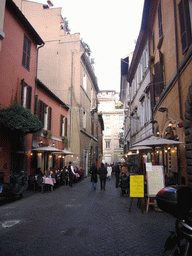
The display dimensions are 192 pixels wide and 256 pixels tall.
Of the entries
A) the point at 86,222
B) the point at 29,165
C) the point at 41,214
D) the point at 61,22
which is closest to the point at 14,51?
the point at 29,165

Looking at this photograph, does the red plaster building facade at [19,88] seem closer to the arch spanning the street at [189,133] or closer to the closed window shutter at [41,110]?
the closed window shutter at [41,110]

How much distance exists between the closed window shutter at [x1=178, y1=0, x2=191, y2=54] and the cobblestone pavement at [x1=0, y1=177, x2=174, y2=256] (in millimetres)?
5680

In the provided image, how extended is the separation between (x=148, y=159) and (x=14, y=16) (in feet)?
41.8

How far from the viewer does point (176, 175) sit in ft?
31.2

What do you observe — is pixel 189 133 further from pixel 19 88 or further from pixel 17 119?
pixel 19 88

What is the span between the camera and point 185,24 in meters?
7.61

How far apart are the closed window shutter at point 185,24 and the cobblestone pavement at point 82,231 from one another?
5.68 meters

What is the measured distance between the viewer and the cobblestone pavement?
4.19 meters

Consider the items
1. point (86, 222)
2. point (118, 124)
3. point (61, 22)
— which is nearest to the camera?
point (86, 222)

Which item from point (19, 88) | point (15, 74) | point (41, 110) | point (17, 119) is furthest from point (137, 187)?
point (41, 110)

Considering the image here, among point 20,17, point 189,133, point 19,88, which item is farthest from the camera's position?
point 19,88

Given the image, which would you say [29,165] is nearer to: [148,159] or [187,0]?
[148,159]

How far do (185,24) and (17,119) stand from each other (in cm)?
780

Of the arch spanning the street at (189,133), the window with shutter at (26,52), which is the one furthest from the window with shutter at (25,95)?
the arch spanning the street at (189,133)
